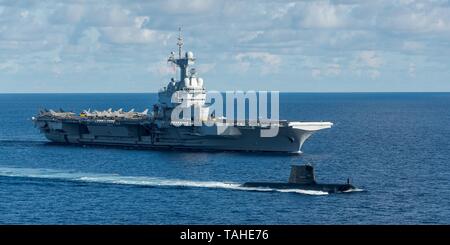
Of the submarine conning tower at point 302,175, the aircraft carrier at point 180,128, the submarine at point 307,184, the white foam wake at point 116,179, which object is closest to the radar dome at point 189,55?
the aircraft carrier at point 180,128

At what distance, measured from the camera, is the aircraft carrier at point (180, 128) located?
68812 mm

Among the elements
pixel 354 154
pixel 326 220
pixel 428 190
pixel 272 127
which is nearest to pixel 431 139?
pixel 354 154

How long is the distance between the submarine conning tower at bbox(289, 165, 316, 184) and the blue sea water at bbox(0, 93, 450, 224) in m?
0.89

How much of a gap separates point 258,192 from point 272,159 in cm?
1725

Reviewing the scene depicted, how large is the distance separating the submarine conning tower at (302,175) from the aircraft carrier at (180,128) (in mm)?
19592

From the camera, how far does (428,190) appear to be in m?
48.9

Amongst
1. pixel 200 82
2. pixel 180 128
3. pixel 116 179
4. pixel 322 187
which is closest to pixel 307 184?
pixel 322 187

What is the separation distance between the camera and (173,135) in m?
73.6

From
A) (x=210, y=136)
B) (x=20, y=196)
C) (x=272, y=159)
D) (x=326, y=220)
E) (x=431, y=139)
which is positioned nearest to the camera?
(x=326, y=220)

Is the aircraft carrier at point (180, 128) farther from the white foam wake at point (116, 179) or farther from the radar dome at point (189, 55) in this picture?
the white foam wake at point (116, 179)

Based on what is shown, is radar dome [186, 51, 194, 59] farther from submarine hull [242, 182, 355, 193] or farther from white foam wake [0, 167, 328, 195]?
submarine hull [242, 182, 355, 193]

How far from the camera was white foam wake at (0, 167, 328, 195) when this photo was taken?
49406 mm

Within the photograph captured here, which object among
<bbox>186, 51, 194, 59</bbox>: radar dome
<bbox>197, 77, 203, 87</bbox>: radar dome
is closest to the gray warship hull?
<bbox>197, 77, 203, 87</bbox>: radar dome

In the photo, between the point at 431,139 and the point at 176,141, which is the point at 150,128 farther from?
the point at 431,139
